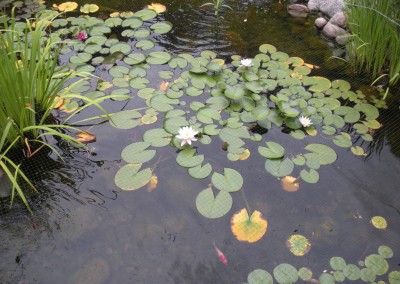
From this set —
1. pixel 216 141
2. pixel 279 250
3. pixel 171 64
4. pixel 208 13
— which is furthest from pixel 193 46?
pixel 279 250

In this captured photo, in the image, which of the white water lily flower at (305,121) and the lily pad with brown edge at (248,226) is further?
the white water lily flower at (305,121)

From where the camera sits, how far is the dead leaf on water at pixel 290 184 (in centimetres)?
220

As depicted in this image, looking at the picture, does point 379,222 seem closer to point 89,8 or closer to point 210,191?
point 210,191

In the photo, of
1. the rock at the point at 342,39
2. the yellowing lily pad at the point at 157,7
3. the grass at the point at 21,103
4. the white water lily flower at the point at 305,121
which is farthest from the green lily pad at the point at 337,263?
the yellowing lily pad at the point at 157,7

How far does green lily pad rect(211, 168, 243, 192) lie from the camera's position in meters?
2.16

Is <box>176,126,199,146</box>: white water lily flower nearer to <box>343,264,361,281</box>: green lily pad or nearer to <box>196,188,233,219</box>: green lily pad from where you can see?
<box>196,188,233,219</box>: green lily pad

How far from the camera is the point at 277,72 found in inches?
117

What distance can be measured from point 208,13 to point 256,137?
6.05 feet

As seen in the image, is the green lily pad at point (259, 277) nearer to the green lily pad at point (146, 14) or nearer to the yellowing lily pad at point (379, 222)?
the yellowing lily pad at point (379, 222)

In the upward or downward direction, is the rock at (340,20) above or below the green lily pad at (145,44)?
above

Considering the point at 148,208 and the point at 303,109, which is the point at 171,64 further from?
the point at 148,208

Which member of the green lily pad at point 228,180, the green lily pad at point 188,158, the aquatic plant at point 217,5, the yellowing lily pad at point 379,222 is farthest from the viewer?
the aquatic plant at point 217,5

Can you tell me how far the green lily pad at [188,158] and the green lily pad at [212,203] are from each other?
0.21 meters

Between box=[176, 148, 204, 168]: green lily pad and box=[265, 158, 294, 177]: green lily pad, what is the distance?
1.42ft
